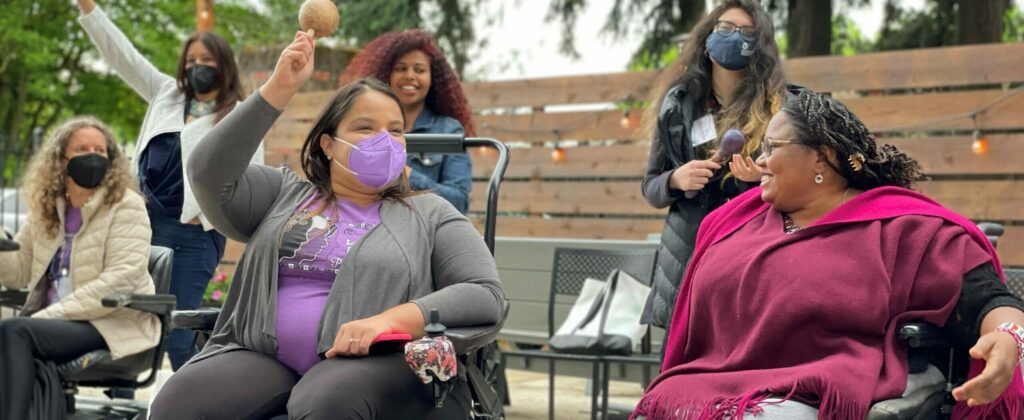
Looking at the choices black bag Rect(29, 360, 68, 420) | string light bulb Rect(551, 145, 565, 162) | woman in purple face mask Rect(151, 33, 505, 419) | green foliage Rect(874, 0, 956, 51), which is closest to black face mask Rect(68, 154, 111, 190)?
black bag Rect(29, 360, 68, 420)

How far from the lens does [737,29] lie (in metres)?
3.80

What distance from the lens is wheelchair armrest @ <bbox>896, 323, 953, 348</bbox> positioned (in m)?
2.68

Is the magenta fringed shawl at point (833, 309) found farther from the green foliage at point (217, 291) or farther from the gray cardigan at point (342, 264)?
the green foliage at point (217, 291)

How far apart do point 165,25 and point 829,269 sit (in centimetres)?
2282

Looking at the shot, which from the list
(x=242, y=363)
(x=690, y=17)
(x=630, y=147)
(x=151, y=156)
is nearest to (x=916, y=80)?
(x=630, y=147)

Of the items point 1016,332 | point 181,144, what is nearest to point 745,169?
point 1016,332

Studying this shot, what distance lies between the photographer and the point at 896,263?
2.80 meters

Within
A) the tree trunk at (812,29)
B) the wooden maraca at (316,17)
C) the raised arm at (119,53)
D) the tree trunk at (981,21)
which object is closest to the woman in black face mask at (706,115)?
the wooden maraca at (316,17)

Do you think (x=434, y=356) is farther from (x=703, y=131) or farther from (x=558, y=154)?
(x=558, y=154)

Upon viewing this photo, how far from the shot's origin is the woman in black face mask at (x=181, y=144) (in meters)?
4.87

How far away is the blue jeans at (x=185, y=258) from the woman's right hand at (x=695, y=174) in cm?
208

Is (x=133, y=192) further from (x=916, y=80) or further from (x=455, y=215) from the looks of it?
(x=916, y=80)

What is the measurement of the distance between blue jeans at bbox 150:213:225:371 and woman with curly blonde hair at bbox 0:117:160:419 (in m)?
0.21

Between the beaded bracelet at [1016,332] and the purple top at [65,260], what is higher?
the beaded bracelet at [1016,332]
